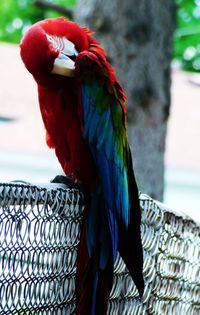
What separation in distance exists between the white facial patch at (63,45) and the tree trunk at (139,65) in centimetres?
179

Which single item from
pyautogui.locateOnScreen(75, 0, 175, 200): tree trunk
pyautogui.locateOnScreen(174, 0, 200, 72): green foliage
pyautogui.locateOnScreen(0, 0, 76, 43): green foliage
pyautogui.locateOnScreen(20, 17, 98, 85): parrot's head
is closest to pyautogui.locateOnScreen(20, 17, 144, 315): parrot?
pyautogui.locateOnScreen(20, 17, 98, 85): parrot's head

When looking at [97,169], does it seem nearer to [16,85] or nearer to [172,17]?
[172,17]

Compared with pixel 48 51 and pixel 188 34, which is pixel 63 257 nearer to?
pixel 48 51

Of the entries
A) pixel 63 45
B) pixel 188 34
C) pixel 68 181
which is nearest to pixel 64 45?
pixel 63 45

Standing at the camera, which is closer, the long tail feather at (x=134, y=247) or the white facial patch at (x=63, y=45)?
the long tail feather at (x=134, y=247)

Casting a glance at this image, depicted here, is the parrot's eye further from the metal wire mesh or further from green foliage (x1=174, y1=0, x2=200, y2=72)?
green foliage (x1=174, y1=0, x2=200, y2=72)

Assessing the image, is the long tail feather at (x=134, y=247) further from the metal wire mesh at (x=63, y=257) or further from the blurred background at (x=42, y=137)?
the blurred background at (x=42, y=137)

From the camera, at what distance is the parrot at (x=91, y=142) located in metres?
2.09

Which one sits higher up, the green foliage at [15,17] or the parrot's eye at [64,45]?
the green foliage at [15,17]

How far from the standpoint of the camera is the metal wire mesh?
167 cm

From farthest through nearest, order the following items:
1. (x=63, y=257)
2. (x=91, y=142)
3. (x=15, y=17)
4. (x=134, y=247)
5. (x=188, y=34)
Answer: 1. (x=15, y=17)
2. (x=188, y=34)
3. (x=91, y=142)
4. (x=134, y=247)
5. (x=63, y=257)

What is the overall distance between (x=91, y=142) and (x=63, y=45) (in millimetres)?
370

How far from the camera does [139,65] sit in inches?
178

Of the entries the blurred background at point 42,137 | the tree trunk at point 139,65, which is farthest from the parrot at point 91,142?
the blurred background at point 42,137
